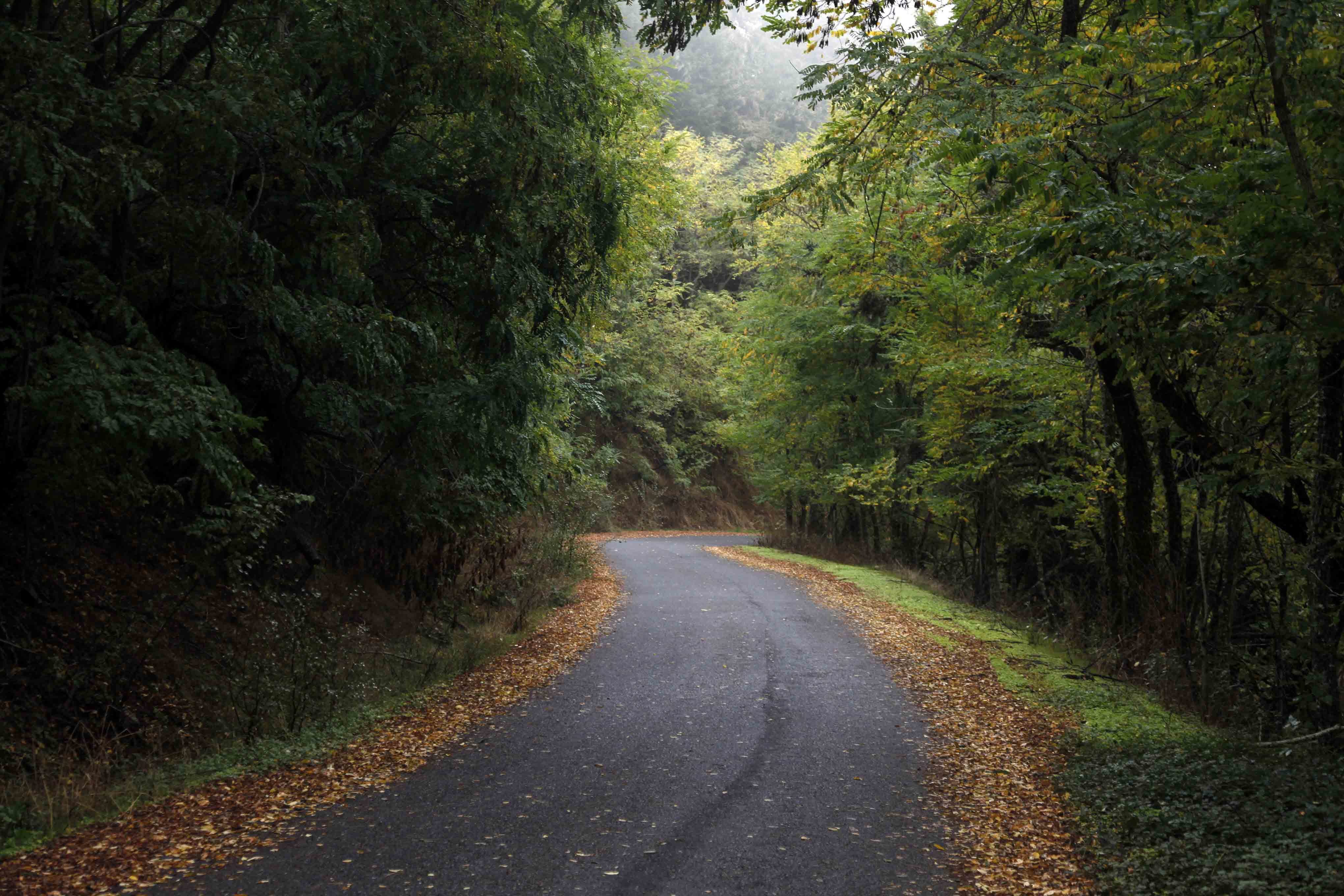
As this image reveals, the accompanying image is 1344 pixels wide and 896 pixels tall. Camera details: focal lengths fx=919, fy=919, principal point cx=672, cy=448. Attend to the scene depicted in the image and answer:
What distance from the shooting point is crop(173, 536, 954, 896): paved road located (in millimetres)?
4824

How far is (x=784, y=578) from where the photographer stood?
2012 cm

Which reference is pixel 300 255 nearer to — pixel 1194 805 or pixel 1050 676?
pixel 1194 805

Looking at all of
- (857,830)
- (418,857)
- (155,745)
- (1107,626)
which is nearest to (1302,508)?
(1107,626)

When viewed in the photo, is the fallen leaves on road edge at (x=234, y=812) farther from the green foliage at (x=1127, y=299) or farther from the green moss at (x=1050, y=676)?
the green foliage at (x=1127, y=299)

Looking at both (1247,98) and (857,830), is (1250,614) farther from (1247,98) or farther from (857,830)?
(857,830)

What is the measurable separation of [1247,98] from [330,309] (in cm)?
723

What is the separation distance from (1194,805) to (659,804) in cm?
331

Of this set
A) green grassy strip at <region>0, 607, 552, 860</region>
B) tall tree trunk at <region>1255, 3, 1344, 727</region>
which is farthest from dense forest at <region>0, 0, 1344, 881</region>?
green grassy strip at <region>0, 607, 552, 860</region>

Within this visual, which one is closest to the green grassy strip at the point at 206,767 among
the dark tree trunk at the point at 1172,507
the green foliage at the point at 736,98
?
the dark tree trunk at the point at 1172,507

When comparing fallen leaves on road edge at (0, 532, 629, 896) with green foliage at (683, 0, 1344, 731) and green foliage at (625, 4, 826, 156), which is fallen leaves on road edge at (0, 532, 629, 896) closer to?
green foliage at (683, 0, 1344, 731)

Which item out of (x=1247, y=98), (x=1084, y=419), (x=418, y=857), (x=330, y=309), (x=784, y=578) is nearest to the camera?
(x=418, y=857)

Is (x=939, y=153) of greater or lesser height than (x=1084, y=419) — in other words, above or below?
above

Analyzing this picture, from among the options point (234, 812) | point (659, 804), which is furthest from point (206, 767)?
point (659, 804)

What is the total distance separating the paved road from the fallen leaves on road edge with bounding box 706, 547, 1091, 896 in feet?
0.74
